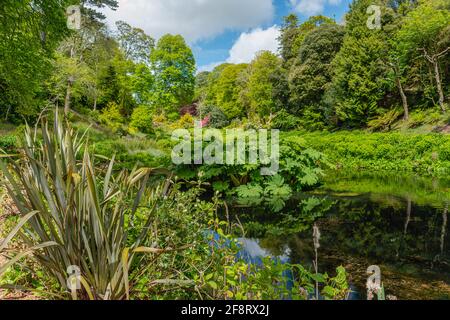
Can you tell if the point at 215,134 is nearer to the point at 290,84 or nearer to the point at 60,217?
the point at 60,217

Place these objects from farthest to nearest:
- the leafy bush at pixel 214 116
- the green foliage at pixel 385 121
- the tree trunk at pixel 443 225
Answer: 1. the leafy bush at pixel 214 116
2. the green foliage at pixel 385 121
3. the tree trunk at pixel 443 225

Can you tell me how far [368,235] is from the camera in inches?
195

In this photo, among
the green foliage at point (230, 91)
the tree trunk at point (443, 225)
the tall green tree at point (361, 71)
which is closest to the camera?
the tree trunk at point (443, 225)

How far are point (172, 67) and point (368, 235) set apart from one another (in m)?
30.0

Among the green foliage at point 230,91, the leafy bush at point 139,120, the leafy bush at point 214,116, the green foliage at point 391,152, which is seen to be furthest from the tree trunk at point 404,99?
the leafy bush at point 214,116

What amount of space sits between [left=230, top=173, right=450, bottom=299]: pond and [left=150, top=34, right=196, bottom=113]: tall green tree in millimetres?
26288

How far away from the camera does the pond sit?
139 inches

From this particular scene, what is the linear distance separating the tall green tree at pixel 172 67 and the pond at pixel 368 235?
26.3 meters

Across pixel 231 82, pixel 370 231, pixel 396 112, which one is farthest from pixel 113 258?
pixel 231 82

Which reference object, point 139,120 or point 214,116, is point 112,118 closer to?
point 139,120

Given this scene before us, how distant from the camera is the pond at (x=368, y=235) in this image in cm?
352

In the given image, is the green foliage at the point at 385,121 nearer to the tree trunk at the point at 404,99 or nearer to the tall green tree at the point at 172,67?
the tree trunk at the point at 404,99
